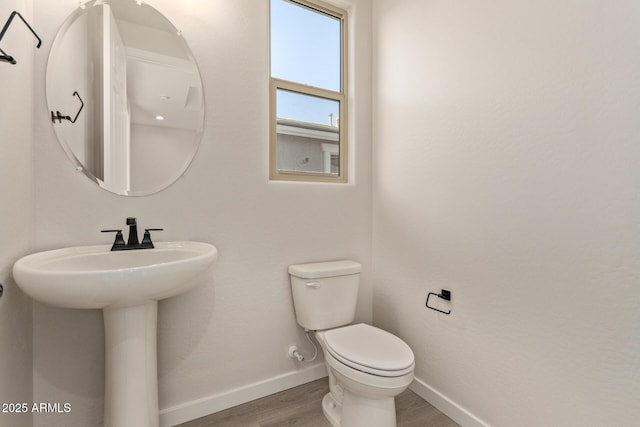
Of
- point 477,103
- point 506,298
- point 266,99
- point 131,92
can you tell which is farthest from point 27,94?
point 506,298

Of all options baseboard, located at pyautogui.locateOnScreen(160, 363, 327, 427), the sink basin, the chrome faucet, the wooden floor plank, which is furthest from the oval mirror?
the wooden floor plank

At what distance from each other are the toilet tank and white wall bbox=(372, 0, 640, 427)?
343mm

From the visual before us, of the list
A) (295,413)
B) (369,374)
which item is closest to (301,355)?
(295,413)

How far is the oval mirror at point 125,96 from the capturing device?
127cm

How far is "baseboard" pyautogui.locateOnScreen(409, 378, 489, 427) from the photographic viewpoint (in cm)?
143

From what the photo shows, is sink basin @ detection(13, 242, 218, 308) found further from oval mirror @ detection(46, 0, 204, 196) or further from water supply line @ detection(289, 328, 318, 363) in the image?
water supply line @ detection(289, 328, 318, 363)

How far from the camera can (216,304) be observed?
156 cm

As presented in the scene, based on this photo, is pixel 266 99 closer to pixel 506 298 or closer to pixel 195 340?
pixel 195 340

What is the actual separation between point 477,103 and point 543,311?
95 cm

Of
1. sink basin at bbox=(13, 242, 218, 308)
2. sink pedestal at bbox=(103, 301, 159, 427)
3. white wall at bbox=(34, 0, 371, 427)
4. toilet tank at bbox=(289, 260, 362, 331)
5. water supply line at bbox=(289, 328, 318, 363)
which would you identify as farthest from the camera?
water supply line at bbox=(289, 328, 318, 363)

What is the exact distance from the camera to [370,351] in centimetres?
133

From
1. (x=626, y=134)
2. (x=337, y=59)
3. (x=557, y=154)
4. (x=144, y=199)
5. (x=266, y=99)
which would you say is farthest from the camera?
(x=337, y=59)

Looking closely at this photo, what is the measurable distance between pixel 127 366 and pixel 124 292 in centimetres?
42

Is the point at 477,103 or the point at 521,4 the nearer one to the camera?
the point at 521,4
